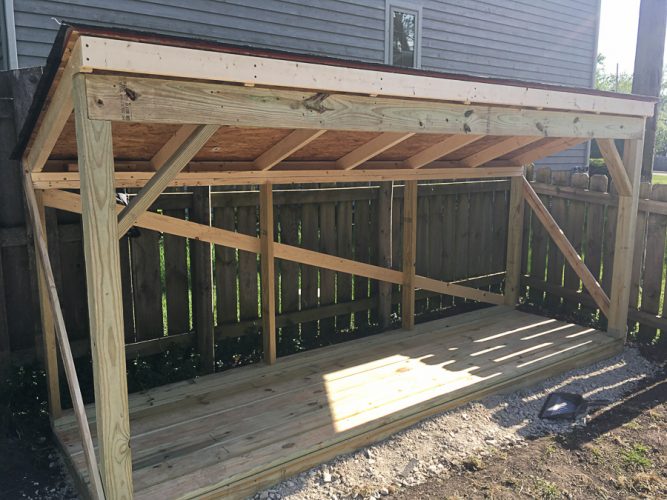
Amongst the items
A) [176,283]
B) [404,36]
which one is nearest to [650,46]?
[404,36]

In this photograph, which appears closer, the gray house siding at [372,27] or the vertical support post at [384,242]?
the vertical support post at [384,242]

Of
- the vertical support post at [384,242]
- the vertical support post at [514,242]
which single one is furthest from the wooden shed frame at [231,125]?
the vertical support post at [514,242]

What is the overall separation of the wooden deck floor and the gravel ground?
3.1 inches

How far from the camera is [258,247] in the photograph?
15.8ft

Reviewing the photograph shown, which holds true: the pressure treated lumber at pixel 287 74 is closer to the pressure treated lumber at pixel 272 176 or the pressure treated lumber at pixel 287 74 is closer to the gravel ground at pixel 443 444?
the pressure treated lumber at pixel 272 176

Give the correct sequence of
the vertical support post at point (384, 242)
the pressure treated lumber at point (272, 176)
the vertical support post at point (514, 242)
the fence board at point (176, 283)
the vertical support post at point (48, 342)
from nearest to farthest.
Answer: the pressure treated lumber at point (272, 176), the vertical support post at point (48, 342), the fence board at point (176, 283), the vertical support post at point (384, 242), the vertical support post at point (514, 242)

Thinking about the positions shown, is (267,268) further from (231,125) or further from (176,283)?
(231,125)

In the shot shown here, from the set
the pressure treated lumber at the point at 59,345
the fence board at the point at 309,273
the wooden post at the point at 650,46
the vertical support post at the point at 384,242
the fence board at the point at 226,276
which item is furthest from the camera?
the wooden post at the point at 650,46

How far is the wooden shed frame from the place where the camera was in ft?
7.84

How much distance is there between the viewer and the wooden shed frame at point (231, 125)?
94.1 inches

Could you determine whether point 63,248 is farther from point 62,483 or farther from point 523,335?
point 523,335

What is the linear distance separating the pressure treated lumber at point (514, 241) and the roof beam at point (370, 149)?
2.51 m

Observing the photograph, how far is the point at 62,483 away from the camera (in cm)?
346

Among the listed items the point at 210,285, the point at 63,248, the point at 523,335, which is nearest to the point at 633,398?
the point at 523,335
